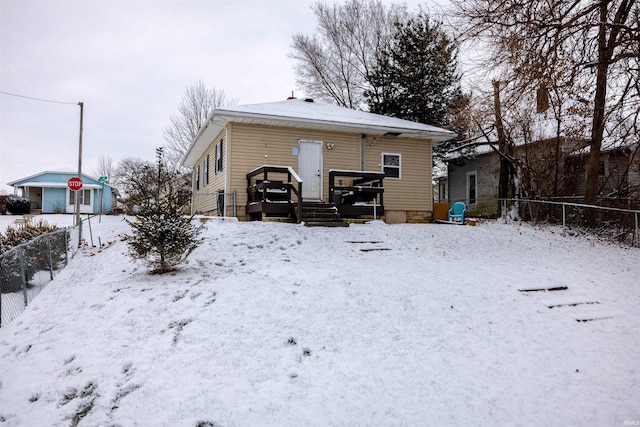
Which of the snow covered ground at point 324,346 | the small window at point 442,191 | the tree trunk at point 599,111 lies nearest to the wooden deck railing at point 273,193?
the snow covered ground at point 324,346

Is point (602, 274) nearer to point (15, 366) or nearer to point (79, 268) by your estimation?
point (15, 366)

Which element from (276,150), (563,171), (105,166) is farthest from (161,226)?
(105,166)

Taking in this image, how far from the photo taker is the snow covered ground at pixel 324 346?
12.5 ft

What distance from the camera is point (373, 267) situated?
7.72 meters

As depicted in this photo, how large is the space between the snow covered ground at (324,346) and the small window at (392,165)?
6901mm

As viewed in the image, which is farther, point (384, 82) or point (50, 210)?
point (50, 210)

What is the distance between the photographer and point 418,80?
23375mm

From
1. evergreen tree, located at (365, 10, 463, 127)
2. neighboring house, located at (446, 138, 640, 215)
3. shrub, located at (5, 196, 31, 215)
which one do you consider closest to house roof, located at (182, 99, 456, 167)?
neighboring house, located at (446, 138, 640, 215)

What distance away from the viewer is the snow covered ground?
3814 mm

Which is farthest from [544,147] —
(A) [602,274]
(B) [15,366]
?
(B) [15,366]

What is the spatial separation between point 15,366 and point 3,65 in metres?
13.4

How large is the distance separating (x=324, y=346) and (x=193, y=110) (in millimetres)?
28519

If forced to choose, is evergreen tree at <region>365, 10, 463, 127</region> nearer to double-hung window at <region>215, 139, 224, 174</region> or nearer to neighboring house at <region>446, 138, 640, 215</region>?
Result: neighboring house at <region>446, 138, 640, 215</region>

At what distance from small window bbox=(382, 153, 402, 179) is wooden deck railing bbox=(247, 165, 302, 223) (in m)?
4.18
